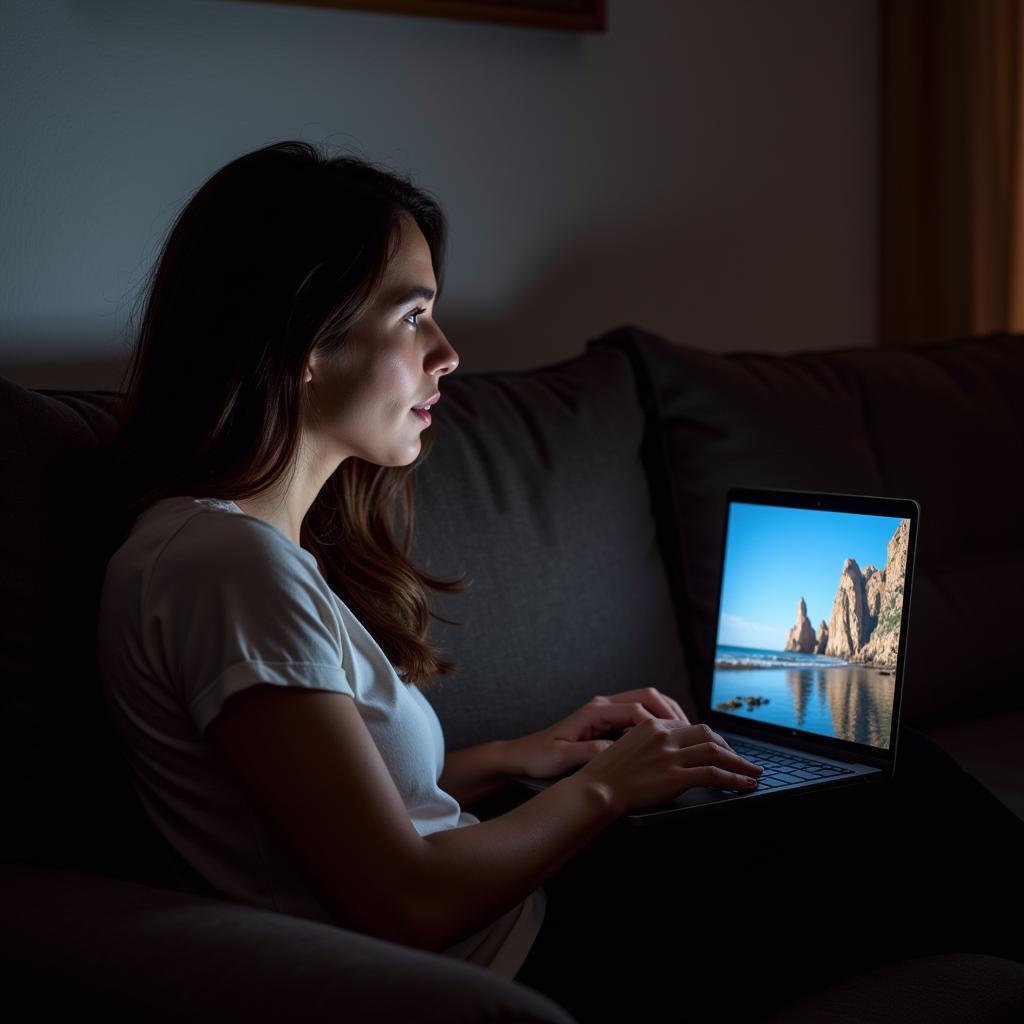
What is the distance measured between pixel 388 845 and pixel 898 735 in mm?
575

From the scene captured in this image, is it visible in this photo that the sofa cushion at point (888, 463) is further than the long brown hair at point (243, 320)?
Yes

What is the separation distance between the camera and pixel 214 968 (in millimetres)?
690

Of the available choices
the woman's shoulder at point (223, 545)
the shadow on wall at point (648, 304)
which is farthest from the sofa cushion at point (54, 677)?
the shadow on wall at point (648, 304)

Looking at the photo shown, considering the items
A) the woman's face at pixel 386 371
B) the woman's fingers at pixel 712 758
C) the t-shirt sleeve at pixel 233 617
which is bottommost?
the woman's fingers at pixel 712 758

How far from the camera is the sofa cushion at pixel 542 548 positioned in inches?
53.4

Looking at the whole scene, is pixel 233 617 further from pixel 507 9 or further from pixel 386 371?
pixel 507 9

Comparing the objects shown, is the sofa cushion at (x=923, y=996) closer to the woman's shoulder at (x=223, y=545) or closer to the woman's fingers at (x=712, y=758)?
the woman's fingers at (x=712, y=758)

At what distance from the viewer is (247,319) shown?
102 cm

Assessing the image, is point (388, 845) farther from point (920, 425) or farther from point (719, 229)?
point (719, 229)

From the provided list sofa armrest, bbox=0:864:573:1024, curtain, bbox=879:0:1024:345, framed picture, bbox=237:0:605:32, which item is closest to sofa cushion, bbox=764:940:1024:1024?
sofa armrest, bbox=0:864:573:1024

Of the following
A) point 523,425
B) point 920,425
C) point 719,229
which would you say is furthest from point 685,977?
point 719,229

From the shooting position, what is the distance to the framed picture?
5.38 feet

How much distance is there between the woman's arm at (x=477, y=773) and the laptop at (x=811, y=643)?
0.03 m

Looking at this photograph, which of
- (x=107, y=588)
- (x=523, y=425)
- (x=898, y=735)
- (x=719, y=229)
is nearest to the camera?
(x=107, y=588)
